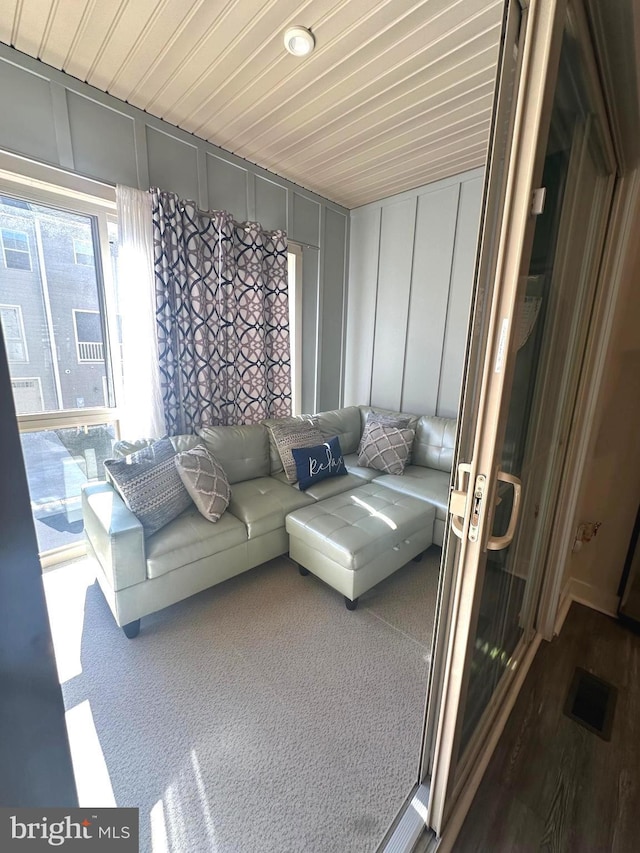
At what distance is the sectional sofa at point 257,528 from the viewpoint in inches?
72.1

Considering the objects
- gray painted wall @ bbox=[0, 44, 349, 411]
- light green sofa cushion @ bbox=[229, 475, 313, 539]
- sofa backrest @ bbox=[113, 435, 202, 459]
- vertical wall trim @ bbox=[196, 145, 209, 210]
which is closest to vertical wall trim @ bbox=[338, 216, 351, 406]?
gray painted wall @ bbox=[0, 44, 349, 411]

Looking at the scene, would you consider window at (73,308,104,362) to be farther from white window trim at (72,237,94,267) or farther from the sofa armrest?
the sofa armrest

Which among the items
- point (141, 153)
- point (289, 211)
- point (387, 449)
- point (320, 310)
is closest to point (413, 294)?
point (320, 310)

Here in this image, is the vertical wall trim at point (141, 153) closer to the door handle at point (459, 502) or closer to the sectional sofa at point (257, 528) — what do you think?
the sectional sofa at point (257, 528)

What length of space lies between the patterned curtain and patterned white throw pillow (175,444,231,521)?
0.54 m

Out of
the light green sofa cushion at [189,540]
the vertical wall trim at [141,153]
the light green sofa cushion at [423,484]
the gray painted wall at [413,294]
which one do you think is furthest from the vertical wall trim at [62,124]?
the light green sofa cushion at [423,484]

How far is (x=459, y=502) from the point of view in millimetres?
858

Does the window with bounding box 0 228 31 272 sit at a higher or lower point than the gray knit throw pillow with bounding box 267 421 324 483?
higher

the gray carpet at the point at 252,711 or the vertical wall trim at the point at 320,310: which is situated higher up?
the vertical wall trim at the point at 320,310

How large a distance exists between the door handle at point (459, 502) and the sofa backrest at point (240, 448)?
1.99 meters

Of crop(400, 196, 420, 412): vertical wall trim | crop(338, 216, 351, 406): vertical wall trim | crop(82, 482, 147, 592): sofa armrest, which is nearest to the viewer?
crop(82, 482, 147, 592): sofa armrest

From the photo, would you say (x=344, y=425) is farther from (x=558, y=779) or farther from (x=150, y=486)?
(x=558, y=779)

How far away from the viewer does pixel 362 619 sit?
2.01 metres

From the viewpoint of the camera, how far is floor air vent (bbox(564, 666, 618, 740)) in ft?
4.72
